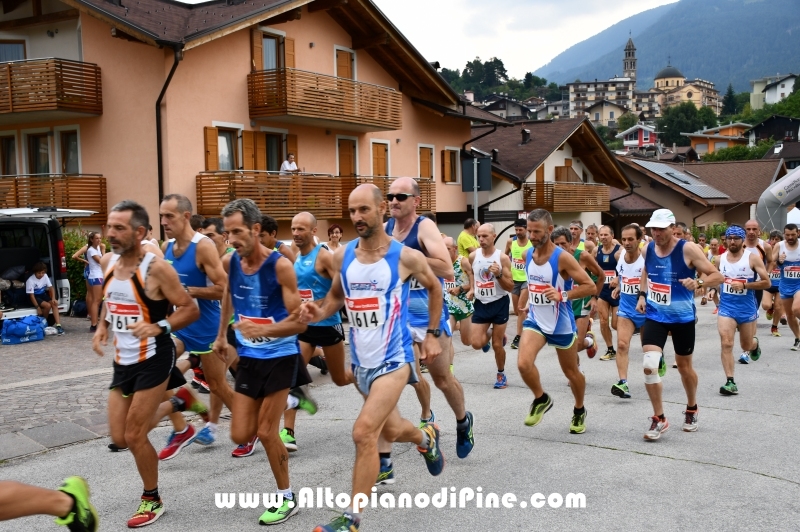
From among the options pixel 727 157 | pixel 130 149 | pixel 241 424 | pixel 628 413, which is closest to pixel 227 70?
pixel 130 149

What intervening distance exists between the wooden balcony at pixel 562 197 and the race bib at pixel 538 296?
Answer: 27220mm

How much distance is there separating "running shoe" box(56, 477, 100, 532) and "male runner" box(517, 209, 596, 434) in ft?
13.2

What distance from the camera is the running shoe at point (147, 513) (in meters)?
5.25

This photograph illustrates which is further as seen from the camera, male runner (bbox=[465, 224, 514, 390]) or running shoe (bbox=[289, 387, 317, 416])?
male runner (bbox=[465, 224, 514, 390])

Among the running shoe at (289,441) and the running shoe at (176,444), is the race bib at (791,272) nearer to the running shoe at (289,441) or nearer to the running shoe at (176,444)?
the running shoe at (289,441)

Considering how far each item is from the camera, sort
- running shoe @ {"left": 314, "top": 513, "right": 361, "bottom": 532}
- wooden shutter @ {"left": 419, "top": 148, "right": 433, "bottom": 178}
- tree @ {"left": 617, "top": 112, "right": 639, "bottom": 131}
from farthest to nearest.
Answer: tree @ {"left": 617, "top": 112, "right": 639, "bottom": 131}
wooden shutter @ {"left": 419, "top": 148, "right": 433, "bottom": 178}
running shoe @ {"left": 314, "top": 513, "right": 361, "bottom": 532}

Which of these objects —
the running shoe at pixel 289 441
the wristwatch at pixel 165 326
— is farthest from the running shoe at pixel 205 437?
the wristwatch at pixel 165 326

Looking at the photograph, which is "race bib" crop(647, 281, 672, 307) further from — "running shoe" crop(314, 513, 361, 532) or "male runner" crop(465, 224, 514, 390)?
"running shoe" crop(314, 513, 361, 532)

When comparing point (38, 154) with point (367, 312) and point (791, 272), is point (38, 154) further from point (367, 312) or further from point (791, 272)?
point (367, 312)

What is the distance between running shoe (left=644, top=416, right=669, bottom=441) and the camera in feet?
23.9

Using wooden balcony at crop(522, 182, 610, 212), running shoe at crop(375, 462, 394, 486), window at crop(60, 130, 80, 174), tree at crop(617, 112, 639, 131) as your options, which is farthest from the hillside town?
tree at crop(617, 112, 639, 131)

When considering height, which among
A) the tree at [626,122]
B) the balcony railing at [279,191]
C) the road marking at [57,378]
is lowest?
the road marking at [57,378]

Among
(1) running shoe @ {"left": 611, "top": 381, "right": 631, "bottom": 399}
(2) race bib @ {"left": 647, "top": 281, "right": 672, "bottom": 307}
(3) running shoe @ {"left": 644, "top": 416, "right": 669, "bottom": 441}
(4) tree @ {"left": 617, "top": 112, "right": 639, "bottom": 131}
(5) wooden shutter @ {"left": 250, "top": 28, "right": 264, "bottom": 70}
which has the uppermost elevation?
(4) tree @ {"left": 617, "top": 112, "right": 639, "bottom": 131}

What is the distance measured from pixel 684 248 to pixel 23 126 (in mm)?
20481
